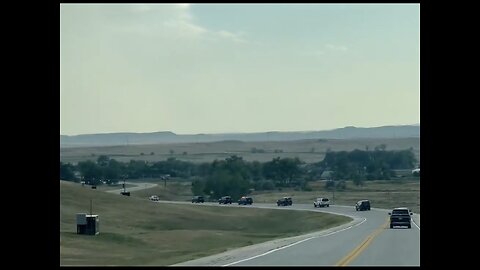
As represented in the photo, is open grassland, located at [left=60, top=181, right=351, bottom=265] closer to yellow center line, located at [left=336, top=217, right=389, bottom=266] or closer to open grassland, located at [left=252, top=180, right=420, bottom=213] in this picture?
yellow center line, located at [left=336, top=217, right=389, bottom=266]

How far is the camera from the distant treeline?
136m

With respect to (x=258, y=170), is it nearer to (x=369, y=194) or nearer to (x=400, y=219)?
(x=369, y=194)

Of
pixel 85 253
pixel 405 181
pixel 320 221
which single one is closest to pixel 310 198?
pixel 405 181

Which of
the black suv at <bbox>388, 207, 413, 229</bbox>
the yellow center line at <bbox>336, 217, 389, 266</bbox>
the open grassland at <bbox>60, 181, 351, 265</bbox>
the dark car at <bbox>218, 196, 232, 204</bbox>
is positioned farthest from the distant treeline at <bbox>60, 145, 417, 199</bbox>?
the yellow center line at <bbox>336, 217, 389, 266</bbox>

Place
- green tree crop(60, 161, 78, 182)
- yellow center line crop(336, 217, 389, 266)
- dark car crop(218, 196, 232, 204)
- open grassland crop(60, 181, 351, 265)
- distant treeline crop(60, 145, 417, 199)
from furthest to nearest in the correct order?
green tree crop(60, 161, 78, 182) < distant treeline crop(60, 145, 417, 199) < dark car crop(218, 196, 232, 204) < open grassland crop(60, 181, 351, 265) < yellow center line crop(336, 217, 389, 266)

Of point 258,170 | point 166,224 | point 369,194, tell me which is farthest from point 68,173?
point 166,224

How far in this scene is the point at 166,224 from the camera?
8675cm

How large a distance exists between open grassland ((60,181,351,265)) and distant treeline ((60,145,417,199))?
1092 inches

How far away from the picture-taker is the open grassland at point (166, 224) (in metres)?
54.8

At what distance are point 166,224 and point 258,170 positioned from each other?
7724 cm

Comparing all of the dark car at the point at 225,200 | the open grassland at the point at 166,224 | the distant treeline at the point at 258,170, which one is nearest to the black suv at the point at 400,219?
the open grassland at the point at 166,224
